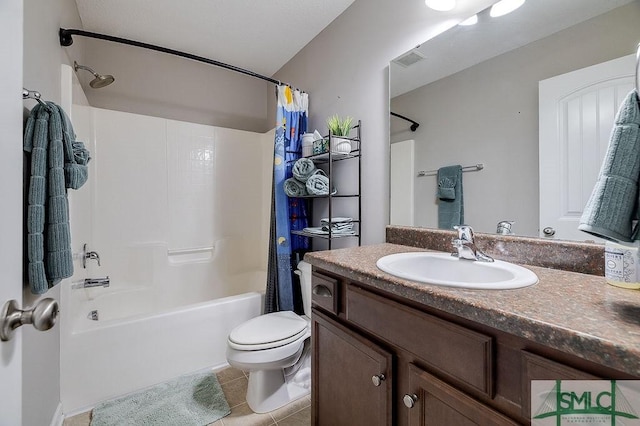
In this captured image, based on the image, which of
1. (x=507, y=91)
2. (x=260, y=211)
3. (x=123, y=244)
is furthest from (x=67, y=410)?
(x=507, y=91)

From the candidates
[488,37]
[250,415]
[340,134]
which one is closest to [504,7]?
[488,37]

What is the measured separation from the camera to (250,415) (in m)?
1.45

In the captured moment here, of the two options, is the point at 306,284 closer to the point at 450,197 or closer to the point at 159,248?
the point at 450,197

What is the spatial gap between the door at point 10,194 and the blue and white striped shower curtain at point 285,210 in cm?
143

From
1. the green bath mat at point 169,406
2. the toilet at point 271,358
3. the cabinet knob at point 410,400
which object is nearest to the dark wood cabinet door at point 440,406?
the cabinet knob at point 410,400

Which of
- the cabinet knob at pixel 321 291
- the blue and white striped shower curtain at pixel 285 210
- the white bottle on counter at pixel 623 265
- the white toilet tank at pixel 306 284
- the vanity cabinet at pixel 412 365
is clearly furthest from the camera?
the blue and white striped shower curtain at pixel 285 210

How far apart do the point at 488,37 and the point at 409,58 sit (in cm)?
36

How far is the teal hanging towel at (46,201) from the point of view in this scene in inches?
36.0

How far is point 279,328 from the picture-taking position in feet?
5.04

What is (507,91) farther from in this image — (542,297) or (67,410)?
(67,410)

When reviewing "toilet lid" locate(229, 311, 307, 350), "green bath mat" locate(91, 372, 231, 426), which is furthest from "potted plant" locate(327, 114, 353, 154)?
"green bath mat" locate(91, 372, 231, 426)

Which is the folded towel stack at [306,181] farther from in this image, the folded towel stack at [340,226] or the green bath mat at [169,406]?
the green bath mat at [169,406]

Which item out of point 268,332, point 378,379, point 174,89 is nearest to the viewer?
point 378,379

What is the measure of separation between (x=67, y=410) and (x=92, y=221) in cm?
120
